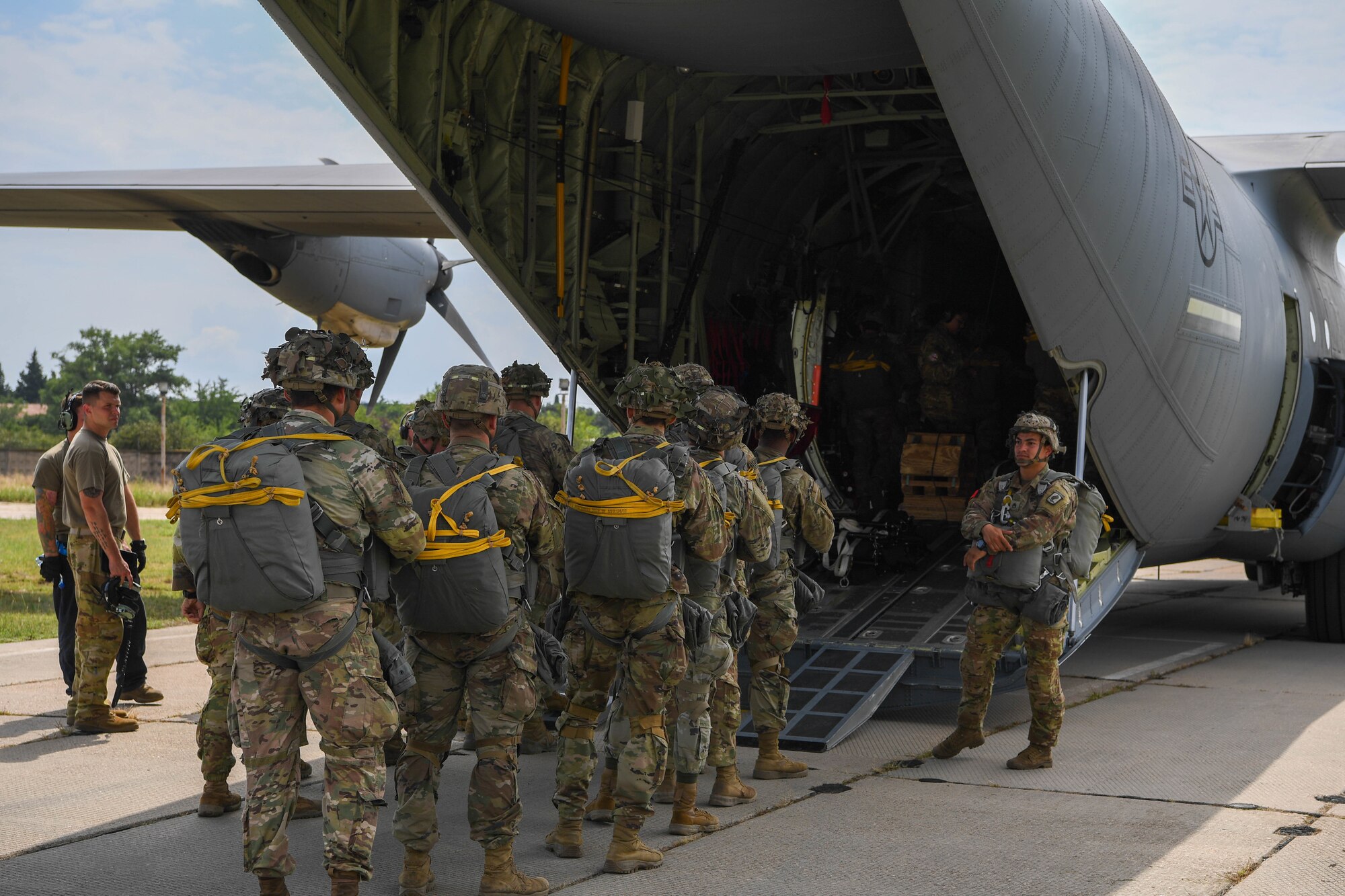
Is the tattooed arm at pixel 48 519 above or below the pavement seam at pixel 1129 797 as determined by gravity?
above

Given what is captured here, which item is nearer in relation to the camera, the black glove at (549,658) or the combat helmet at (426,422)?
the black glove at (549,658)

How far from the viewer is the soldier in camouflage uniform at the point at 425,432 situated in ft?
19.1

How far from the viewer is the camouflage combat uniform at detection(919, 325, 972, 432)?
941 cm

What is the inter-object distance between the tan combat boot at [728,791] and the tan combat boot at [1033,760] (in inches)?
55.0

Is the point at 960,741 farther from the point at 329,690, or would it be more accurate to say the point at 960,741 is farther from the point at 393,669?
the point at 329,690

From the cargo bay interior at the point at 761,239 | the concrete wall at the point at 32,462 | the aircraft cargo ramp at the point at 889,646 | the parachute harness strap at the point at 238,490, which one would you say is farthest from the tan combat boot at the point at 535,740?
the concrete wall at the point at 32,462

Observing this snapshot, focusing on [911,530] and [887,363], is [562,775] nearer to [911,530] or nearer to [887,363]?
[911,530]

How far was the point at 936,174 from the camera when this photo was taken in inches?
376

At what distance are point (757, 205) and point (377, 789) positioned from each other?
652 cm

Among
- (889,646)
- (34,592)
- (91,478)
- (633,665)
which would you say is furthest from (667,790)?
(34,592)

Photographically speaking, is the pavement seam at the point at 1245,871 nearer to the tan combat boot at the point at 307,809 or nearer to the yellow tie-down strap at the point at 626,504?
the yellow tie-down strap at the point at 626,504

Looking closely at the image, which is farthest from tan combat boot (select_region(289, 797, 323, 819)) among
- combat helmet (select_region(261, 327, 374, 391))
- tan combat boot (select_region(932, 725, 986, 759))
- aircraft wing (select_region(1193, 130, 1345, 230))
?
aircraft wing (select_region(1193, 130, 1345, 230))

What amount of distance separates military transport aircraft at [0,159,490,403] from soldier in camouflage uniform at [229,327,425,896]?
7623 mm

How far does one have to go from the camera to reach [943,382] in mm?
9453
